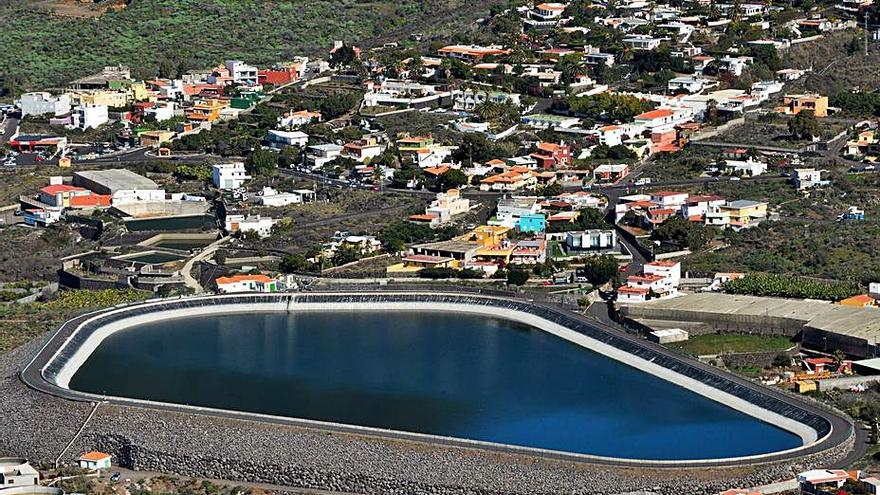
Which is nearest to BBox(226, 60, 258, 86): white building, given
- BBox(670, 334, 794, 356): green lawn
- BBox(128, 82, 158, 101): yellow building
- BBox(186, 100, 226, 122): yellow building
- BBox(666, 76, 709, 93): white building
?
BBox(128, 82, 158, 101): yellow building

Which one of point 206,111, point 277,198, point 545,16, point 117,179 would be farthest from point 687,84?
point 117,179

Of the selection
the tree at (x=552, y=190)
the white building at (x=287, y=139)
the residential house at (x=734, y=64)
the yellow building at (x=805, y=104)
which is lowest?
the tree at (x=552, y=190)

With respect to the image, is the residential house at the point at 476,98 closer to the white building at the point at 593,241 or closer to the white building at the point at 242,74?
the white building at the point at 242,74

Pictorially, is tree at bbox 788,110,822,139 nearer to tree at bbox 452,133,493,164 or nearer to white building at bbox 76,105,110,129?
tree at bbox 452,133,493,164

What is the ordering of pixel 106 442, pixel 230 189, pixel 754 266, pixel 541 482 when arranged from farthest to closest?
pixel 230 189 < pixel 754 266 < pixel 106 442 < pixel 541 482

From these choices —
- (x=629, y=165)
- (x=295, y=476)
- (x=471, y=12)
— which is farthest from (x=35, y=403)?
(x=471, y=12)

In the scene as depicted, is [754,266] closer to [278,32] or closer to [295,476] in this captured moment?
[295,476]

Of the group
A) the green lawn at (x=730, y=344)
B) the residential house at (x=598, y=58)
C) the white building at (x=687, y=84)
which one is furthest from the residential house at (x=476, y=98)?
the green lawn at (x=730, y=344)
